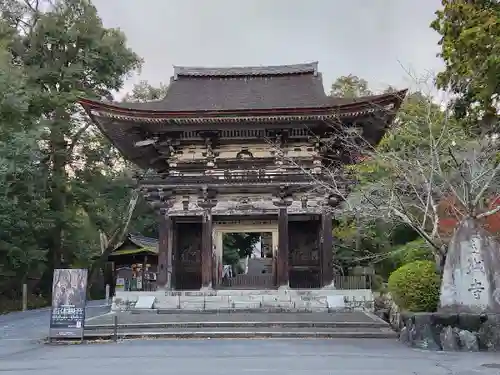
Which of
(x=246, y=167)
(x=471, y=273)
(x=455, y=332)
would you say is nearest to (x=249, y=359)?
(x=455, y=332)

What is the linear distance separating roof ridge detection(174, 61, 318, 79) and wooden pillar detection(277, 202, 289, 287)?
7197 millimetres

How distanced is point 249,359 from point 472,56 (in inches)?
318

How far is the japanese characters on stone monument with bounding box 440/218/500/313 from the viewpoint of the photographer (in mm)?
10180

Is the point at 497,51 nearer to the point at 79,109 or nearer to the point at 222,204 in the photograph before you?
the point at 222,204

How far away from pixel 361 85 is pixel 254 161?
627 inches

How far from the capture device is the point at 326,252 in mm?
17203

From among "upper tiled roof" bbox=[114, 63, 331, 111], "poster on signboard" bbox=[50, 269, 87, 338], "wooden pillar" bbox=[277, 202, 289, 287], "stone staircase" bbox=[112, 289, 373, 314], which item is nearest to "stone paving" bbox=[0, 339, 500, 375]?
"poster on signboard" bbox=[50, 269, 87, 338]

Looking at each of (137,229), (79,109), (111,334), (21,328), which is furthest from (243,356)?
(137,229)

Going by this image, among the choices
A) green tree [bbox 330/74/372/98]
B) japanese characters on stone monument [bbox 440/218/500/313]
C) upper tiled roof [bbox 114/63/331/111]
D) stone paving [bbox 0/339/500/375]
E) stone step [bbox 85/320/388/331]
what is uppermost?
green tree [bbox 330/74/372/98]

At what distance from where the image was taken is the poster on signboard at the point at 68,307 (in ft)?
36.4

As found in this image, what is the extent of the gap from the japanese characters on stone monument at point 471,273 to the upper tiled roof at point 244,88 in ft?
29.5

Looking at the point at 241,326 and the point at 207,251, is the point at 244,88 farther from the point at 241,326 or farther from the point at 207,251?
the point at 241,326

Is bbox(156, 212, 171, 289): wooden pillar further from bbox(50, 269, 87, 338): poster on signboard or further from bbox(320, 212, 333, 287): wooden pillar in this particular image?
bbox(50, 269, 87, 338): poster on signboard

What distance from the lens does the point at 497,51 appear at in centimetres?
1058
